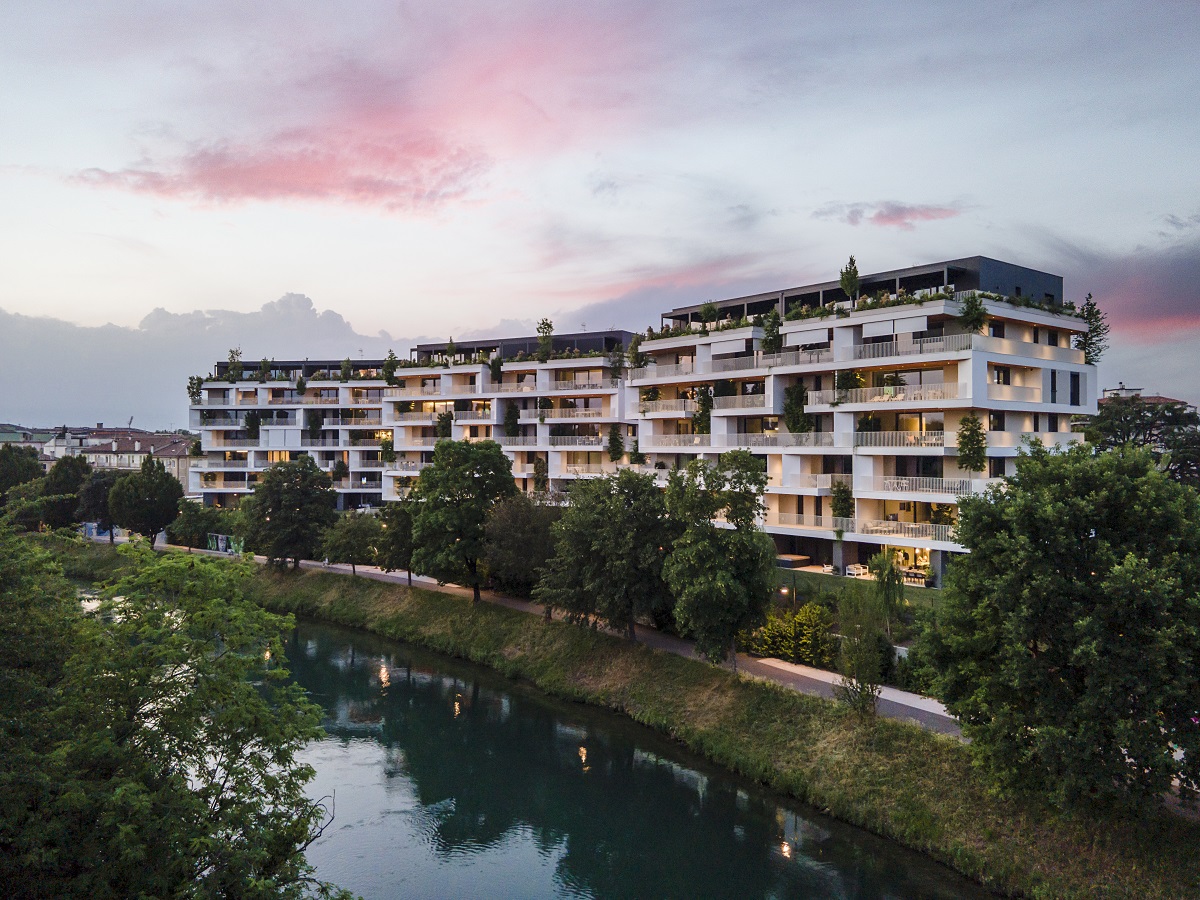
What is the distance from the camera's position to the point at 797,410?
44906 millimetres

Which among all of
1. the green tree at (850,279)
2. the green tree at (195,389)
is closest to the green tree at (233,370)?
the green tree at (195,389)

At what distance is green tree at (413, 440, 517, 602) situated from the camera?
148ft

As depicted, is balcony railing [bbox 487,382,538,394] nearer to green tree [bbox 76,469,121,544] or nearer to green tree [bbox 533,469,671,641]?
green tree [bbox 533,469,671,641]

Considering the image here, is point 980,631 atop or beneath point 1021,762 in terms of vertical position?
atop

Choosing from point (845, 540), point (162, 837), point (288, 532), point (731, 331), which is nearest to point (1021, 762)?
point (162, 837)

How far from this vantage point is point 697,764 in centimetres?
2889

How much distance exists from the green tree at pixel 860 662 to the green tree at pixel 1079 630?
179 inches

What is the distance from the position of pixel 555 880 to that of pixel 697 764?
27.3ft

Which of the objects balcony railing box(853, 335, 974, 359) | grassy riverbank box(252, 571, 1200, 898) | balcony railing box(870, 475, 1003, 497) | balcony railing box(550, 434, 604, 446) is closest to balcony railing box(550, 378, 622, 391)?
balcony railing box(550, 434, 604, 446)

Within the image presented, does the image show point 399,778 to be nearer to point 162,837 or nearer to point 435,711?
point 435,711

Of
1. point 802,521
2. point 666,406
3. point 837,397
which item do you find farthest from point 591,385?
point 837,397

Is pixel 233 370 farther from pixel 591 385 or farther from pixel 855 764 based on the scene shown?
pixel 855 764

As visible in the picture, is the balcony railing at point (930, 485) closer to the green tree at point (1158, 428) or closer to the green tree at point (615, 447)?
the green tree at point (615, 447)

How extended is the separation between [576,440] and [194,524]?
3412 cm
